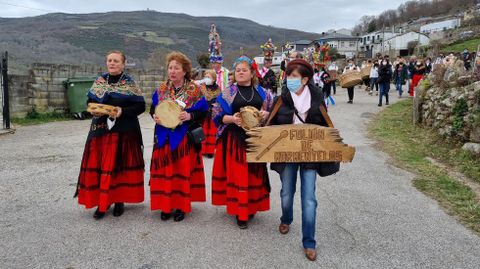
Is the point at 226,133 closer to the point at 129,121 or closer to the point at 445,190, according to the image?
the point at 129,121

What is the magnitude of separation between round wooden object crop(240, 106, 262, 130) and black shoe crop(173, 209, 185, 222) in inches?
52.4

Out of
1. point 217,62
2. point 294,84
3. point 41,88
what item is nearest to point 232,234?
point 294,84

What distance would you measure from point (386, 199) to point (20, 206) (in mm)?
4933

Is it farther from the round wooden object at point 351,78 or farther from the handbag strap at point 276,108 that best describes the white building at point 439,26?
the handbag strap at point 276,108

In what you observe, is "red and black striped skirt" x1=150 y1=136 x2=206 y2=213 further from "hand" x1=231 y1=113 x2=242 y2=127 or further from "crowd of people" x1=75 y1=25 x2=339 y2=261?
"hand" x1=231 y1=113 x2=242 y2=127

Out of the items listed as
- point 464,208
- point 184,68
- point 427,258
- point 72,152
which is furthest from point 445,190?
point 72,152

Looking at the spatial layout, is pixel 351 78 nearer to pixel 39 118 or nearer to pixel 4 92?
pixel 39 118

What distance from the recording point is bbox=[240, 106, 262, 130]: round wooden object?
422 centimetres

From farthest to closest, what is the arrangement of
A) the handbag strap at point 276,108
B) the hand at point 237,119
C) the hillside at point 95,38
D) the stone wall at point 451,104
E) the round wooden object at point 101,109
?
1. the hillside at point 95,38
2. the stone wall at point 451,104
3. the round wooden object at point 101,109
4. the hand at point 237,119
5. the handbag strap at point 276,108

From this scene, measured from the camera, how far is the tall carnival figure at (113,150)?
4.66 meters

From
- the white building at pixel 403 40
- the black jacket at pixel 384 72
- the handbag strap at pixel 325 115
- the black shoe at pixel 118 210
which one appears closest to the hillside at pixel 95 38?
the black shoe at pixel 118 210

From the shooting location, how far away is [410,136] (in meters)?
10.3

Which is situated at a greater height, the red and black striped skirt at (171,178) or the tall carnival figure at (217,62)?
the tall carnival figure at (217,62)

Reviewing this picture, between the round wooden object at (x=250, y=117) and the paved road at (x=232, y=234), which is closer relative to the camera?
the paved road at (x=232, y=234)
